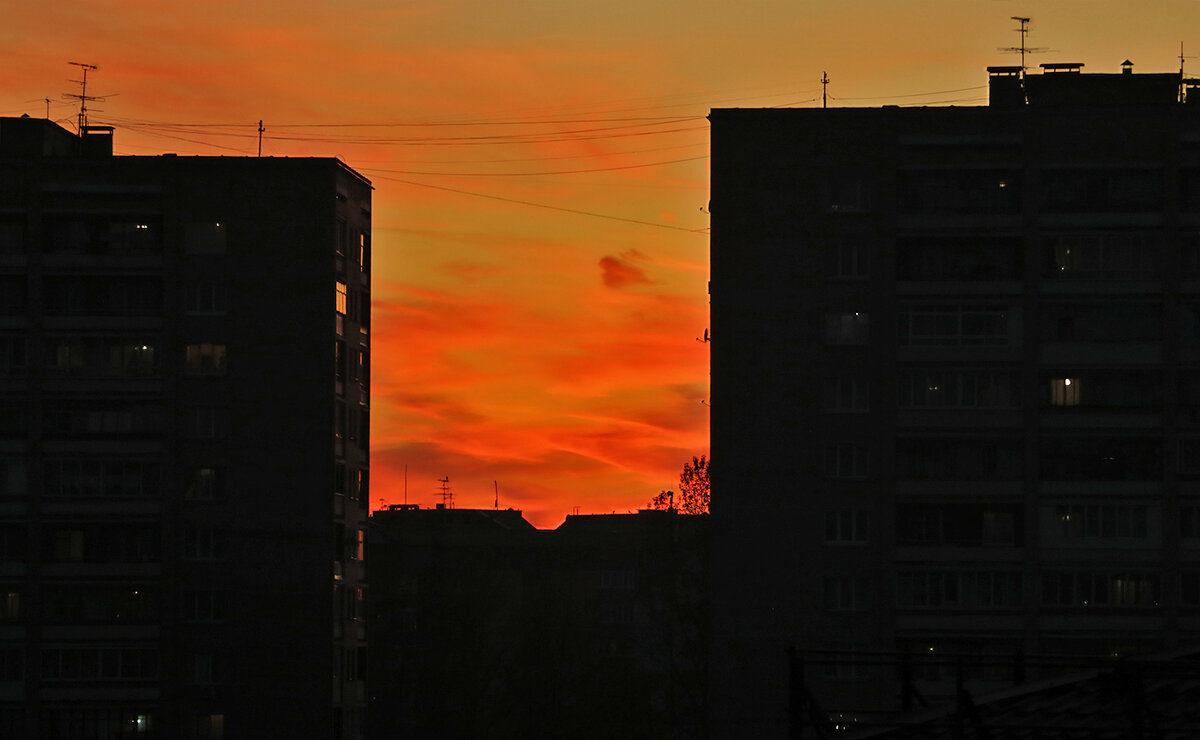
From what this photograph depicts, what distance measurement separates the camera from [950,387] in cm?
8362

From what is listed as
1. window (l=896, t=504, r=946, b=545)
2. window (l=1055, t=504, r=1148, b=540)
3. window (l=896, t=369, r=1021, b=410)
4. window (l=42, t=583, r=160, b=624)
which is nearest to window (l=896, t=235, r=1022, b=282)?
window (l=896, t=369, r=1021, b=410)

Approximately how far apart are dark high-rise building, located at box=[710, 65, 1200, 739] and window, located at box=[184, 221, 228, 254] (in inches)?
884

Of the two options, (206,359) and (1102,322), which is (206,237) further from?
(1102,322)

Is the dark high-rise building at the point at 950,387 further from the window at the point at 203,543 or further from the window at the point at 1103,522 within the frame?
the window at the point at 203,543

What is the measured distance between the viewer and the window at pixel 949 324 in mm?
83688

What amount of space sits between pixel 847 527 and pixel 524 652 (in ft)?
160

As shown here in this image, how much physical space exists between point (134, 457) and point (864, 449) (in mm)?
32712

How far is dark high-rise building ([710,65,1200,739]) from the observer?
269 feet

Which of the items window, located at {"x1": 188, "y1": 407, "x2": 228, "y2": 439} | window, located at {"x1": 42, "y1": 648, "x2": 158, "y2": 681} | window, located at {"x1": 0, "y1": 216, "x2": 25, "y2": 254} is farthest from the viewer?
window, located at {"x1": 0, "y1": 216, "x2": 25, "y2": 254}

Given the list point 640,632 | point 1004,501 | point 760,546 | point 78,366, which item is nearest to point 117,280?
point 78,366

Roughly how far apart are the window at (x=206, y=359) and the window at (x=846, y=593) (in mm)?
28913

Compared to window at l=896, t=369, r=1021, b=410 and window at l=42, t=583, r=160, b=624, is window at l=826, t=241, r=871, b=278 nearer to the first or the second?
window at l=896, t=369, r=1021, b=410

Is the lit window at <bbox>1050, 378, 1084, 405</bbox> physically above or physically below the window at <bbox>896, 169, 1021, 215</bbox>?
below

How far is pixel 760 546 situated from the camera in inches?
3260
